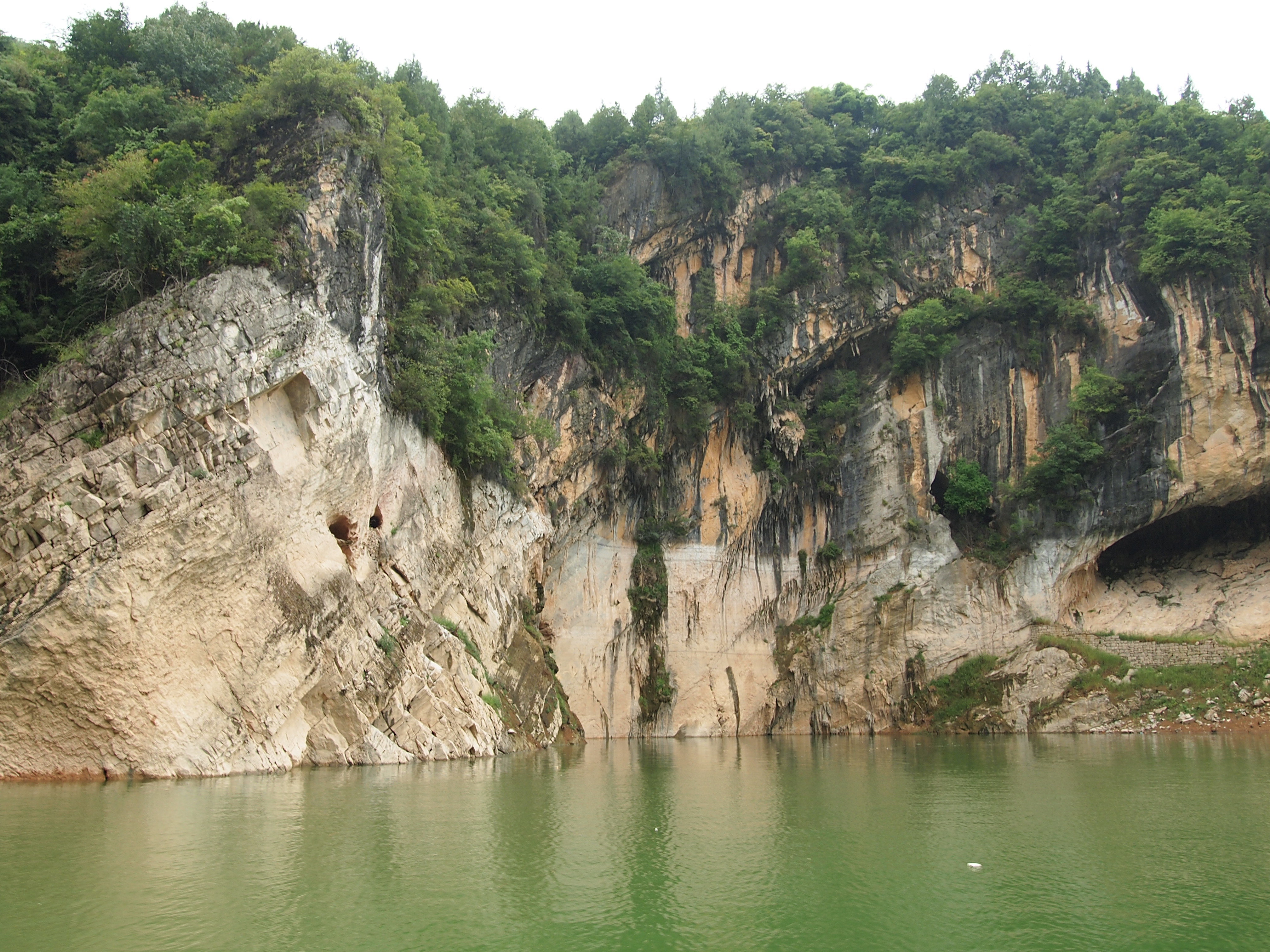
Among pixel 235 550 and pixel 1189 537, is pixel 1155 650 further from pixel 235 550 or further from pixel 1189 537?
pixel 235 550

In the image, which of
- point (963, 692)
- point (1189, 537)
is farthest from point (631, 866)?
point (1189, 537)

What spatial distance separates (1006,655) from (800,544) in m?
9.07

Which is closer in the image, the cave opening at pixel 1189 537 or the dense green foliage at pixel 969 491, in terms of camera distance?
the cave opening at pixel 1189 537

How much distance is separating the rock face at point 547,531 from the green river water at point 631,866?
8.45 feet

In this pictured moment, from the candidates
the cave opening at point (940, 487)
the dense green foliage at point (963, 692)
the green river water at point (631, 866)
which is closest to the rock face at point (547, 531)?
the dense green foliage at point (963, 692)

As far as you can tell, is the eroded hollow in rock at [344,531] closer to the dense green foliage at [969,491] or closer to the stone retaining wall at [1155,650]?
the stone retaining wall at [1155,650]

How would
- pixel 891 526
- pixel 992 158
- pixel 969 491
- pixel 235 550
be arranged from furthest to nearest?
1. pixel 992 158
2. pixel 969 491
3. pixel 891 526
4. pixel 235 550

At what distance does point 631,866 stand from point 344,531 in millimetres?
14449

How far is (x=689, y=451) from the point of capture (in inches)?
1487

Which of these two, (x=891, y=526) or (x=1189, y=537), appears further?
(x=891, y=526)

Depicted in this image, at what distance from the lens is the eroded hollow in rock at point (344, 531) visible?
67.9 ft

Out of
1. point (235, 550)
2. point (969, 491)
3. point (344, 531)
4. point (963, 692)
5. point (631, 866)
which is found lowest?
point (963, 692)

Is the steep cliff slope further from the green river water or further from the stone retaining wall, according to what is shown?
the green river water

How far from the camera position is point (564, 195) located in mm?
38344
